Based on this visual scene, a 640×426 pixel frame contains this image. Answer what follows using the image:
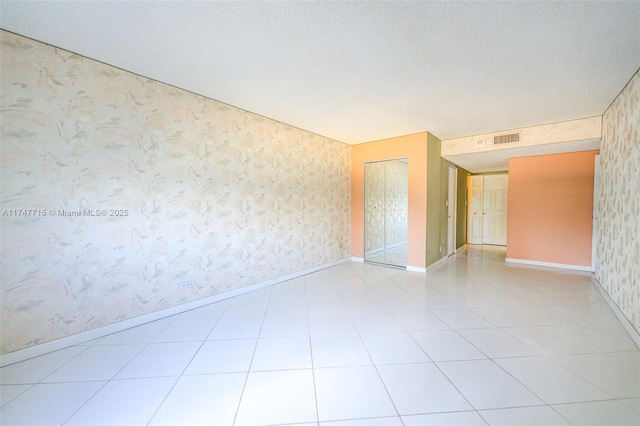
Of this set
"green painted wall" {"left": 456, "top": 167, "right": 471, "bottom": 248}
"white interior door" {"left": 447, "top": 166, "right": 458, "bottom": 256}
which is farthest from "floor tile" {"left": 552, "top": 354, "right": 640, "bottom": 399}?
"green painted wall" {"left": 456, "top": 167, "right": 471, "bottom": 248}

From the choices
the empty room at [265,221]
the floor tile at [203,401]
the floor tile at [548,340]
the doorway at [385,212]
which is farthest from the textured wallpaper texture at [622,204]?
the floor tile at [203,401]

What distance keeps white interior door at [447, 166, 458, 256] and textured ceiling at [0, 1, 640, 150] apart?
267cm

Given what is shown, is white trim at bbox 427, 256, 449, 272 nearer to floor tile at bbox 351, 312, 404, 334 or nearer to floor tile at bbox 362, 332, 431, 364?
floor tile at bbox 351, 312, 404, 334

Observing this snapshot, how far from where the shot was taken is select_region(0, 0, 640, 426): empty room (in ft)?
5.22

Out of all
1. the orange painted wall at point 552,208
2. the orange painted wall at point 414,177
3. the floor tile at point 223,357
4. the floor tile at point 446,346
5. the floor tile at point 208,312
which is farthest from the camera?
the orange painted wall at point 552,208

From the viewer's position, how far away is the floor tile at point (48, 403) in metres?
1.40

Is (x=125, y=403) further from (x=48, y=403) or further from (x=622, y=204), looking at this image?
(x=622, y=204)

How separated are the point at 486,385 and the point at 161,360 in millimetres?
2385

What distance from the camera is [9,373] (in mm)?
1761

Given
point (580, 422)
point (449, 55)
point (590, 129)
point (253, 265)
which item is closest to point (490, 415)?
point (580, 422)

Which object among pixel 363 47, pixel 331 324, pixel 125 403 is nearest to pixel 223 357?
pixel 125 403

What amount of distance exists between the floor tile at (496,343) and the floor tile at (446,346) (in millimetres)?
75

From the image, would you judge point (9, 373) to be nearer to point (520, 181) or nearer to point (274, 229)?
point (274, 229)

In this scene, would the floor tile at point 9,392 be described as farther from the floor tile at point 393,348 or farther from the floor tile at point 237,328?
the floor tile at point 393,348
